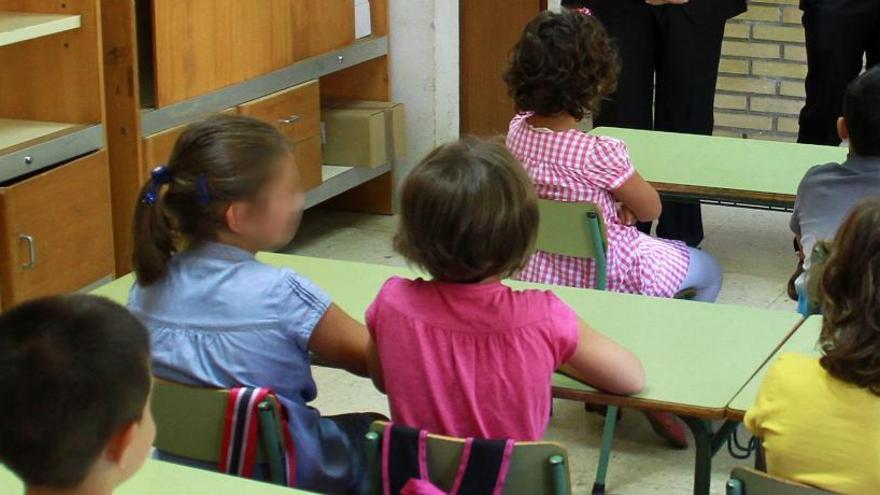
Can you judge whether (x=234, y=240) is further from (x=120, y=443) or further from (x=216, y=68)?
(x=216, y=68)

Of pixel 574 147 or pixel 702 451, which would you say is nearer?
pixel 702 451

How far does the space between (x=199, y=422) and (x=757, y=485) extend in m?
0.83

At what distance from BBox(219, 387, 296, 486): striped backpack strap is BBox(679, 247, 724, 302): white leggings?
162 centimetres

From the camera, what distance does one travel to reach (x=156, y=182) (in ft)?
7.42

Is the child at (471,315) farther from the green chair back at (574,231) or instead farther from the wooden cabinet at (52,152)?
the wooden cabinet at (52,152)

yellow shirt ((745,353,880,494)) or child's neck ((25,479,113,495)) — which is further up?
child's neck ((25,479,113,495))

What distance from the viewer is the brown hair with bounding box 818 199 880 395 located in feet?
6.38

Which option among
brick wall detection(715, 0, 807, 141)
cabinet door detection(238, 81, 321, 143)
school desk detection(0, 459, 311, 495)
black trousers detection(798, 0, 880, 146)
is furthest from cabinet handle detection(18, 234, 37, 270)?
brick wall detection(715, 0, 807, 141)

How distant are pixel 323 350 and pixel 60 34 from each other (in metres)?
1.86

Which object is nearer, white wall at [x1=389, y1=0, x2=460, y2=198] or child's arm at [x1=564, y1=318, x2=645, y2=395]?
child's arm at [x1=564, y1=318, x2=645, y2=395]

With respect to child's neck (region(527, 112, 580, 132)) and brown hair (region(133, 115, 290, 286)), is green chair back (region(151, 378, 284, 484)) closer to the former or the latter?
brown hair (region(133, 115, 290, 286))

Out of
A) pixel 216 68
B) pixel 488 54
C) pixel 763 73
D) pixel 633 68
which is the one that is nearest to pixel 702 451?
pixel 216 68

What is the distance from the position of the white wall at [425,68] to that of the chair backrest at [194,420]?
320 centimetres

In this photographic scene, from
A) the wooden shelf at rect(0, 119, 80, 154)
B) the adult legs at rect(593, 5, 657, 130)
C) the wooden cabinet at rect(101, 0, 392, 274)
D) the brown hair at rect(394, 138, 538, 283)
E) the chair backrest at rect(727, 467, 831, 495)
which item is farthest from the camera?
the adult legs at rect(593, 5, 657, 130)
